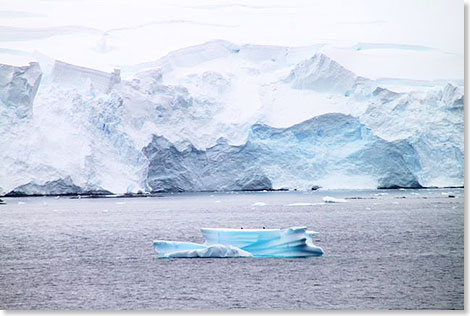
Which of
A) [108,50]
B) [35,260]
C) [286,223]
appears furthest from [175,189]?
[35,260]

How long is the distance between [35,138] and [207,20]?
27.5 ft

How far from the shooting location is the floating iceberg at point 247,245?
10656mm

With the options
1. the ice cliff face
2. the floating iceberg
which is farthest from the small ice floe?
the floating iceberg

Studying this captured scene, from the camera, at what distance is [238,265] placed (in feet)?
35.9

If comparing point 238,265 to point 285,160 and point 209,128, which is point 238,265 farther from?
point 209,128

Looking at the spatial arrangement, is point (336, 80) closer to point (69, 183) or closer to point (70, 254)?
point (69, 183)

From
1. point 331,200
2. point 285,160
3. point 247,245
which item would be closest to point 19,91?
point 285,160

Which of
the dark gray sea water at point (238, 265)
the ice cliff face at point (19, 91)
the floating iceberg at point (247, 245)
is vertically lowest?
the dark gray sea water at point (238, 265)

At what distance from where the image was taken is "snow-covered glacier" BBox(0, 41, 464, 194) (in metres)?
18.0

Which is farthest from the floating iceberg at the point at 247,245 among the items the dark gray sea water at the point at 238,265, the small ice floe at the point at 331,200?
the small ice floe at the point at 331,200

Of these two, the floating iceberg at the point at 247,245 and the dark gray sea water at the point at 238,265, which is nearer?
the dark gray sea water at the point at 238,265

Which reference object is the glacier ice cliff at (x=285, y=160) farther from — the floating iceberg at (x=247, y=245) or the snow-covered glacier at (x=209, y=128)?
the floating iceberg at (x=247, y=245)

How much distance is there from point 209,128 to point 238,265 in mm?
10123

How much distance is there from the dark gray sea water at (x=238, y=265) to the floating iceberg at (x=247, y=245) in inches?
4.9
